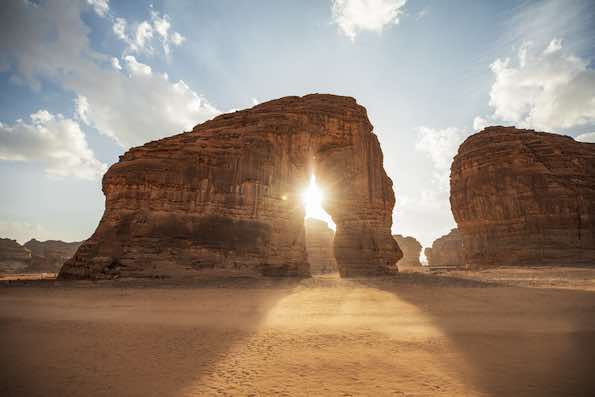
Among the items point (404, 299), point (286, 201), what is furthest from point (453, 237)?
point (404, 299)

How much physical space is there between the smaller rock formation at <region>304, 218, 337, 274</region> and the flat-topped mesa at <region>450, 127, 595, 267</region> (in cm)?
2965

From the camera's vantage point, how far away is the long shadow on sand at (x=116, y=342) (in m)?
3.52

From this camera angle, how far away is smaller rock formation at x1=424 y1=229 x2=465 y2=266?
6369 centimetres

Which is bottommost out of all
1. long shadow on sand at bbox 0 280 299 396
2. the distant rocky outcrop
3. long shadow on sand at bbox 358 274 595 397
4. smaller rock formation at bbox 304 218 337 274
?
long shadow on sand at bbox 0 280 299 396

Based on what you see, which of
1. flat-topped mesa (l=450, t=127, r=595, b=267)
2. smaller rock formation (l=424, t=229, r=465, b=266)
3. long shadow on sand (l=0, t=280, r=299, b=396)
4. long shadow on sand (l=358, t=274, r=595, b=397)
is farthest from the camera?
smaller rock formation (l=424, t=229, r=465, b=266)

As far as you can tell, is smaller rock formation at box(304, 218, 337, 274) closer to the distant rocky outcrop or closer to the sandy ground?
the distant rocky outcrop

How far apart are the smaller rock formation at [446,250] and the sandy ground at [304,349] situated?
61.6m

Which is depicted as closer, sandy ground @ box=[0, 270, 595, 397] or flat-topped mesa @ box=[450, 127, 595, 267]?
sandy ground @ box=[0, 270, 595, 397]

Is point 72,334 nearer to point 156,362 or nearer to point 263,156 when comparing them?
point 156,362

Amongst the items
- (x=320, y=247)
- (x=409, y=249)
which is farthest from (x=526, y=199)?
(x=409, y=249)

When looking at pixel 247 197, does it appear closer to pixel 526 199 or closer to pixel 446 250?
pixel 526 199

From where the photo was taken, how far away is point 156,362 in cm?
415

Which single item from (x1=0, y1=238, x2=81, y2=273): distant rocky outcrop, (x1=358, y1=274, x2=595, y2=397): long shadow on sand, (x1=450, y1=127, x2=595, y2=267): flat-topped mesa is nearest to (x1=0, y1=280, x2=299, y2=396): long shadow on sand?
(x1=358, y1=274, x2=595, y2=397): long shadow on sand

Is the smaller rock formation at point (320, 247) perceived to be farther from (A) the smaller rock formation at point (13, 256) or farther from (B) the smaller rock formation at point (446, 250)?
(A) the smaller rock formation at point (13, 256)
